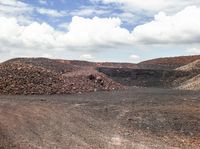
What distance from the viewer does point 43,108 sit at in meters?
22.5

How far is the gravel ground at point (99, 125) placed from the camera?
605 inches

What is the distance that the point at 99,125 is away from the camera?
18.7 metres

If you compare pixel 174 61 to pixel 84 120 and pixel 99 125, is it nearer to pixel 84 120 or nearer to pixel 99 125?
pixel 84 120

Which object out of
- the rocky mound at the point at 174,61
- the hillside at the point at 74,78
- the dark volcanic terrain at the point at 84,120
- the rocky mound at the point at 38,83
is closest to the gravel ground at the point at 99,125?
the dark volcanic terrain at the point at 84,120

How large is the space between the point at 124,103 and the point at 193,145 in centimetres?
1062

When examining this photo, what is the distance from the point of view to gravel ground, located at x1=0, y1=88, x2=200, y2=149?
15359mm

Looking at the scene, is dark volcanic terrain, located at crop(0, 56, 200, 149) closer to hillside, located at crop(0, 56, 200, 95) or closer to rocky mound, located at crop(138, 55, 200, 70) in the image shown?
hillside, located at crop(0, 56, 200, 95)

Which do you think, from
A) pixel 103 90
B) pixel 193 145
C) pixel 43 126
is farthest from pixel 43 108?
pixel 103 90

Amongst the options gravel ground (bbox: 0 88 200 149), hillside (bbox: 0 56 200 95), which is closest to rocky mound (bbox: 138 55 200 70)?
hillside (bbox: 0 56 200 95)

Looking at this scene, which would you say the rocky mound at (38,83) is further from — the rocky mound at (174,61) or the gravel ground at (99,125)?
the rocky mound at (174,61)

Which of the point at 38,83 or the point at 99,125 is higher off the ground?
the point at 38,83

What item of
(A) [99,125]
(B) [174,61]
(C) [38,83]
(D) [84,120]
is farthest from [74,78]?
(B) [174,61]

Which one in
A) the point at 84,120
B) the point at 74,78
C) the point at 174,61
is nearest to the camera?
the point at 84,120

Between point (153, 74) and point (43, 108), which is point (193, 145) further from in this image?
A: point (153, 74)
